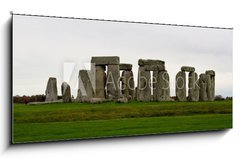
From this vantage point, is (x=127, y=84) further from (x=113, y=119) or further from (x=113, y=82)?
(x=113, y=119)

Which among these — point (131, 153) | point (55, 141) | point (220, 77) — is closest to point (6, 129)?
point (55, 141)

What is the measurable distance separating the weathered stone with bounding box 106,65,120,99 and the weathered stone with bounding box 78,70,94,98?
16cm

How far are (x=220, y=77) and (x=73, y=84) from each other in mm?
1502

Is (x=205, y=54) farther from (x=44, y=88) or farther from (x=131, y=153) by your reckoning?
(x=44, y=88)

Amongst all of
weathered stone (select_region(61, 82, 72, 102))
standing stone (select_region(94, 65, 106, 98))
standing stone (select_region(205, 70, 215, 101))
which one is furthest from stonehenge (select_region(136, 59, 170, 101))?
weathered stone (select_region(61, 82, 72, 102))

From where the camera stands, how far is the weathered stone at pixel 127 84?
13.5 feet

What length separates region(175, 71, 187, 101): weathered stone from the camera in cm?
433

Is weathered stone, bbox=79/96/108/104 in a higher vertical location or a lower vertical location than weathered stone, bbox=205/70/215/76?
lower

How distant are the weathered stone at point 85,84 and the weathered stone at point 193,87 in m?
0.99

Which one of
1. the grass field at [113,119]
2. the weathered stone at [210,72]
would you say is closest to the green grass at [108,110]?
the grass field at [113,119]

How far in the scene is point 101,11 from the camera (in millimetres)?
4016

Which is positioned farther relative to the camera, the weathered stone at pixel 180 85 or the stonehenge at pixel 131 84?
the weathered stone at pixel 180 85

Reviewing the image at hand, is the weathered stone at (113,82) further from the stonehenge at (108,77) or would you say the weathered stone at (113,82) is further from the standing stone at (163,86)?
the standing stone at (163,86)

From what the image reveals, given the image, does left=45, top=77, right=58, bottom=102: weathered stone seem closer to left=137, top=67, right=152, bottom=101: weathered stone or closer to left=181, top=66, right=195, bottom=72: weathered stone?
left=137, top=67, right=152, bottom=101: weathered stone
